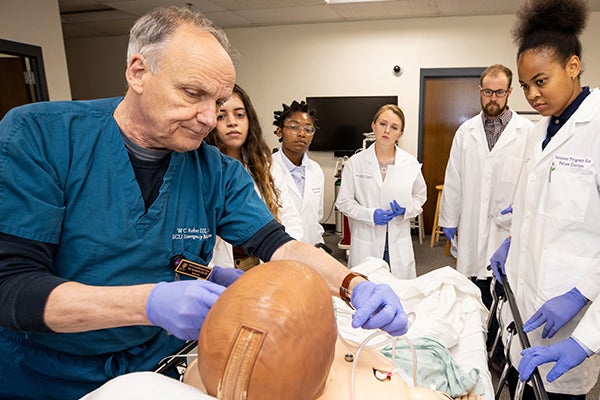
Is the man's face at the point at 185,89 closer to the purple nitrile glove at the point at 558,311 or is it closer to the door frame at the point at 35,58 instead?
the purple nitrile glove at the point at 558,311

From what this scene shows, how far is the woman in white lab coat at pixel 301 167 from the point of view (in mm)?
2725

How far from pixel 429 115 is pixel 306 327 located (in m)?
5.11

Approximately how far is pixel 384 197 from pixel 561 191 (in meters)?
1.59

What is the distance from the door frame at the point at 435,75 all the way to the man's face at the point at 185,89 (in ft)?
15.3

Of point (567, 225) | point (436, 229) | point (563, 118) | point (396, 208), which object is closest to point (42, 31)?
point (396, 208)

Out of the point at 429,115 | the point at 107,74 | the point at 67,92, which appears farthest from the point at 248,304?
the point at 107,74

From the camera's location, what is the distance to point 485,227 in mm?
2793

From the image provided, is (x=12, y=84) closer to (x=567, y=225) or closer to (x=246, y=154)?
(x=246, y=154)

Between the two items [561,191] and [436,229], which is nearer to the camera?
[561,191]

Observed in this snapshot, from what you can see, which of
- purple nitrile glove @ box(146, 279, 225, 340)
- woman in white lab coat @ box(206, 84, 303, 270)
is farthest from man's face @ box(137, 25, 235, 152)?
woman in white lab coat @ box(206, 84, 303, 270)

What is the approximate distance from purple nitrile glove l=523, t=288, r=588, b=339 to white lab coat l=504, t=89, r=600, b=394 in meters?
0.03

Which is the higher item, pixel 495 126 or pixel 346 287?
pixel 495 126

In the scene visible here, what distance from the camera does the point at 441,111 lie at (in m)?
5.17

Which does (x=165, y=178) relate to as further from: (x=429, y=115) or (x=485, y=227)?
(x=429, y=115)
